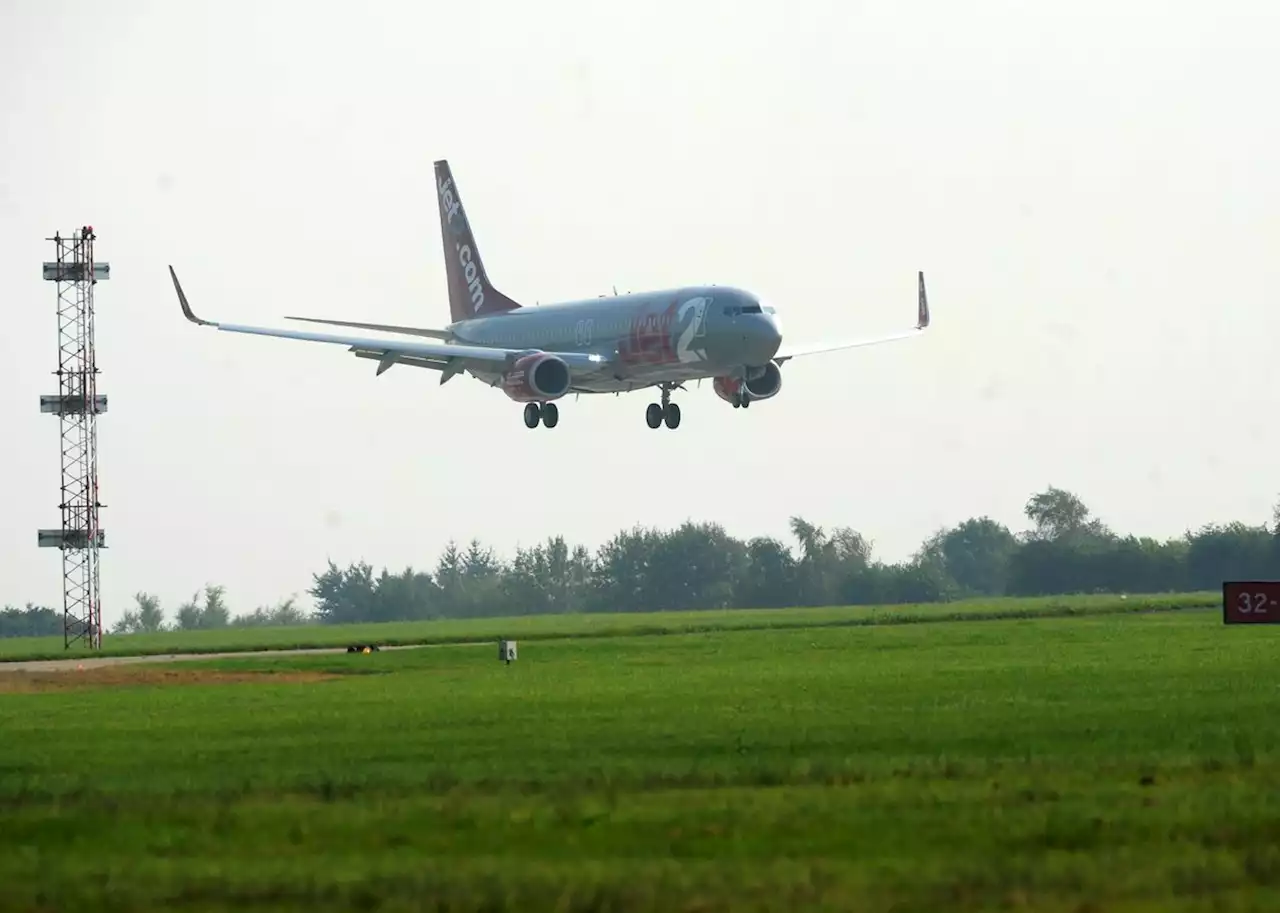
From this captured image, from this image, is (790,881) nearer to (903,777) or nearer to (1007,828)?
(1007,828)

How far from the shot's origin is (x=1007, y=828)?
19.6 m

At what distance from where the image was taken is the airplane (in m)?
75.3

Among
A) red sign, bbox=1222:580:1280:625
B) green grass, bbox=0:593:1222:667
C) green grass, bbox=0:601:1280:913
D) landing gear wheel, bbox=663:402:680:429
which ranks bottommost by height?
green grass, bbox=0:601:1280:913

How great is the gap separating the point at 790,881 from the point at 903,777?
6.88 m

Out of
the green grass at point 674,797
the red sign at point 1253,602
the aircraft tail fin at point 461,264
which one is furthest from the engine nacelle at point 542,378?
the green grass at point 674,797

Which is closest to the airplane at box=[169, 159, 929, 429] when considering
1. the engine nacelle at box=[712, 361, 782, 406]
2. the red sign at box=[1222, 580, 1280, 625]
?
the engine nacelle at box=[712, 361, 782, 406]

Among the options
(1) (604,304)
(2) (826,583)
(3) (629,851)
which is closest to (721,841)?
(3) (629,851)

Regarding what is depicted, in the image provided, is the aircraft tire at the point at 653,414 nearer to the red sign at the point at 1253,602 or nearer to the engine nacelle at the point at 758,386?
the engine nacelle at the point at 758,386

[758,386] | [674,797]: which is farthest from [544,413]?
[674,797]

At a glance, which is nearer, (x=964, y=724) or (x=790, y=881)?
(x=790, y=881)

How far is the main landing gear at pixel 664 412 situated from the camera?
3162 inches

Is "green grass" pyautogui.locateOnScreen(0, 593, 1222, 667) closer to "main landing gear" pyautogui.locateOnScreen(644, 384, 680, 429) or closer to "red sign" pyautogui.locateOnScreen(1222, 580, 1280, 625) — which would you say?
"main landing gear" pyautogui.locateOnScreen(644, 384, 680, 429)

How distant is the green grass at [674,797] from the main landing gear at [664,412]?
120ft

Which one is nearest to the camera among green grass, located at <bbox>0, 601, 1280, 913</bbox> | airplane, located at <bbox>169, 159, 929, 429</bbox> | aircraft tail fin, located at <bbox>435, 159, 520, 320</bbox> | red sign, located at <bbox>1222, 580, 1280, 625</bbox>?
A: green grass, located at <bbox>0, 601, 1280, 913</bbox>
